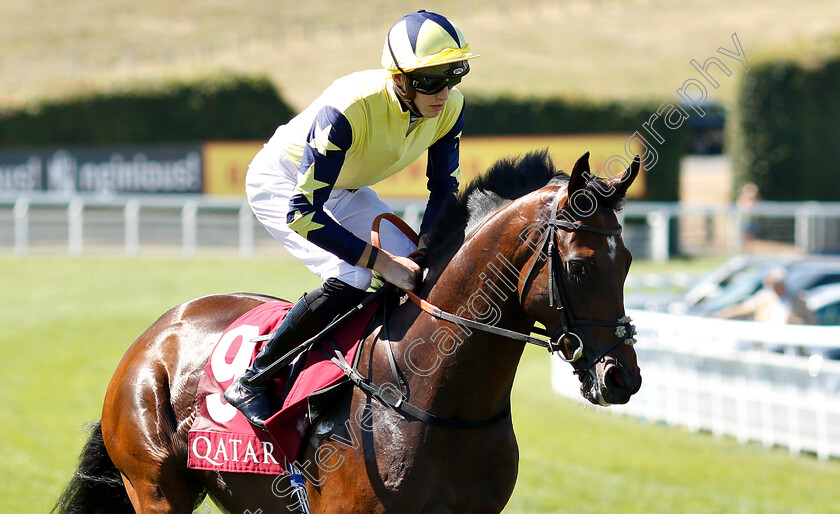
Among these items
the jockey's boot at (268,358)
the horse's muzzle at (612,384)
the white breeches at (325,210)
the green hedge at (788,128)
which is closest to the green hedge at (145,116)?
the green hedge at (788,128)

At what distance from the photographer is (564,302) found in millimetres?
2865

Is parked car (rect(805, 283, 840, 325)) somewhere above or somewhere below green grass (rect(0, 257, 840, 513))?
above

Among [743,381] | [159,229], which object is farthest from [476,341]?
[159,229]

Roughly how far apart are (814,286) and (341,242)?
698 cm

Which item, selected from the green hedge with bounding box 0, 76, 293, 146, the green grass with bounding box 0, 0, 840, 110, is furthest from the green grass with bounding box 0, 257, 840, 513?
the green grass with bounding box 0, 0, 840, 110

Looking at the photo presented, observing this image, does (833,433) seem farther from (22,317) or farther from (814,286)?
(22,317)

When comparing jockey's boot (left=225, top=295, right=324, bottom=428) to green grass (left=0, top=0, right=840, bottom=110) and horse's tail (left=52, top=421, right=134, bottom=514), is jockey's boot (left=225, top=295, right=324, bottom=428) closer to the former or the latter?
horse's tail (left=52, top=421, right=134, bottom=514)

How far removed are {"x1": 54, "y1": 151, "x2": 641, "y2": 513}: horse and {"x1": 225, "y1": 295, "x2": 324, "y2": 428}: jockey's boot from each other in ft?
0.71

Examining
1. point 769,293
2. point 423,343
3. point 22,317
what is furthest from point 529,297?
point 22,317

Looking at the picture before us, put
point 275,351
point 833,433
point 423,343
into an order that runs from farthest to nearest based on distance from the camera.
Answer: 1. point 833,433
2. point 275,351
3. point 423,343

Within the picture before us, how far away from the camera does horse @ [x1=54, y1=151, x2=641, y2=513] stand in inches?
112

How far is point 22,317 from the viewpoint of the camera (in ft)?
42.0

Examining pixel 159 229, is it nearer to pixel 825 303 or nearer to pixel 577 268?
pixel 825 303

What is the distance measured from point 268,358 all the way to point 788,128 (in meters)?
18.0
